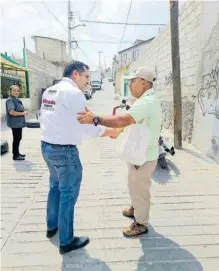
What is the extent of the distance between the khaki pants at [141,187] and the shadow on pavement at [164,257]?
0.25 meters

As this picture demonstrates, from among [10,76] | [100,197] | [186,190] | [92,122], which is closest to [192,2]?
[186,190]

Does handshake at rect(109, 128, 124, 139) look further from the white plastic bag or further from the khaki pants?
the khaki pants

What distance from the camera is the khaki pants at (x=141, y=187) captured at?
9.27ft

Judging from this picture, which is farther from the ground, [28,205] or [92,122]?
[92,122]

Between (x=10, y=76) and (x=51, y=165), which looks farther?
(x=10, y=76)

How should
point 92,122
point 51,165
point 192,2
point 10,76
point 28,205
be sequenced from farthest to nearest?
point 10,76
point 192,2
point 28,205
point 51,165
point 92,122

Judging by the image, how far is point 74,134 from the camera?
245 cm

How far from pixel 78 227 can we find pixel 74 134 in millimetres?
1278

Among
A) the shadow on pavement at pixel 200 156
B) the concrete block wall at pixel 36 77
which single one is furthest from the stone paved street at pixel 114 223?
the concrete block wall at pixel 36 77

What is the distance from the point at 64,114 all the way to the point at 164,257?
165 cm

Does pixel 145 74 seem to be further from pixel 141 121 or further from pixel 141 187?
pixel 141 187

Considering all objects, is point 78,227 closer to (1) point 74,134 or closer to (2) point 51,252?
(2) point 51,252

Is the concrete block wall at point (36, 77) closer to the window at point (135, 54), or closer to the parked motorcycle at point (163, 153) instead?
the parked motorcycle at point (163, 153)

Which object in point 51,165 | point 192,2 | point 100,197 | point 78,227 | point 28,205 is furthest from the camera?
point 192,2
